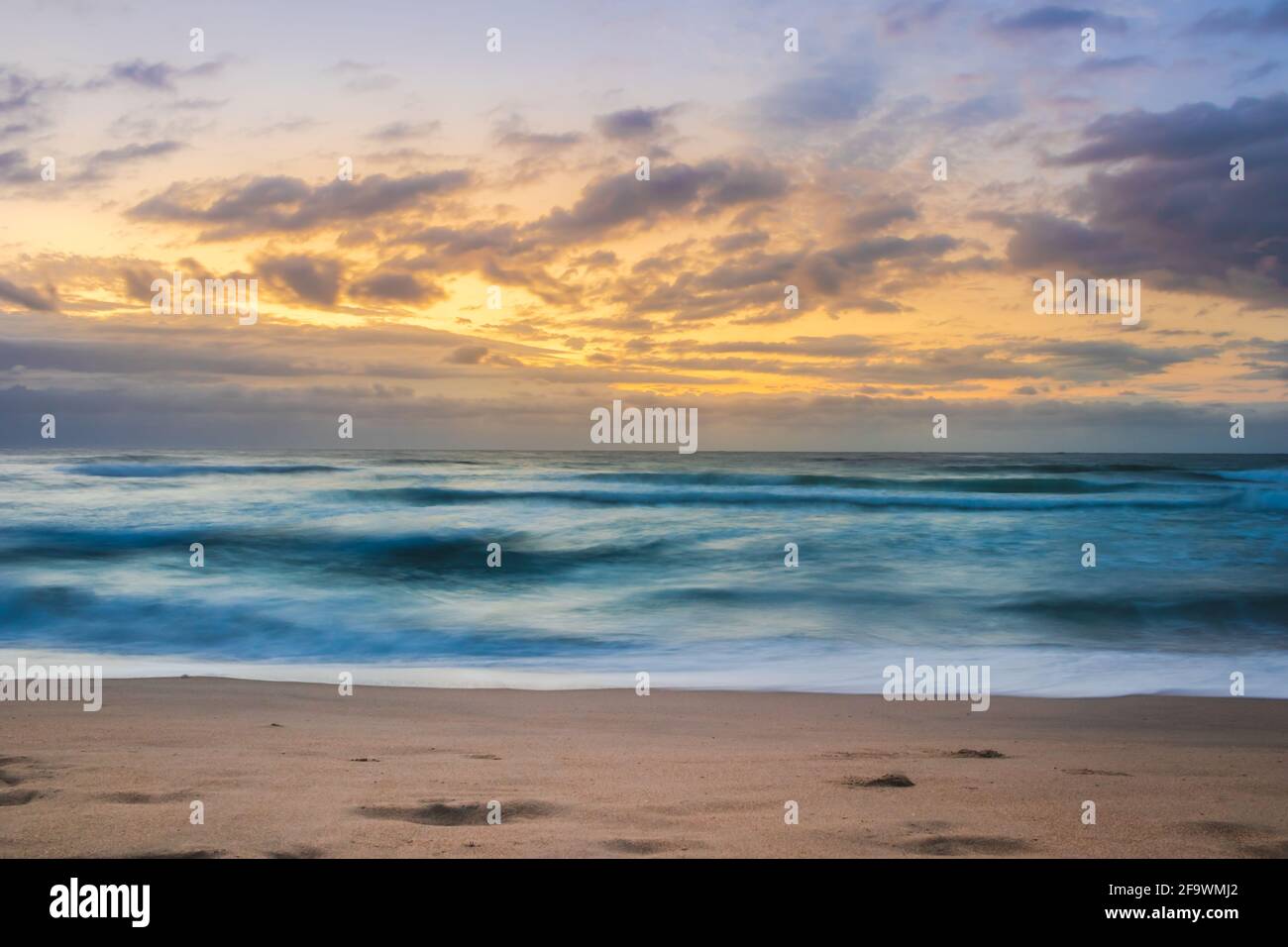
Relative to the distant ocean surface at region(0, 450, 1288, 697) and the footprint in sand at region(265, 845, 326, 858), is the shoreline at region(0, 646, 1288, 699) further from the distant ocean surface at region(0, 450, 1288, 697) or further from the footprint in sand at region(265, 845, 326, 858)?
the footprint in sand at region(265, 845, 326, 858)

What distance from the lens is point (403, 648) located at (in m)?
10.9

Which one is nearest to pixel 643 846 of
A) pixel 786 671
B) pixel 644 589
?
pixel 786 671

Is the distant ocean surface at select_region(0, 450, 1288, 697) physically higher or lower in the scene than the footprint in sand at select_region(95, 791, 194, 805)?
higher

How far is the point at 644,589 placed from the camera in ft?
50.7

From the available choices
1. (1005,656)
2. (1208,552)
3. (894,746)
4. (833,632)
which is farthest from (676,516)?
(894,746)

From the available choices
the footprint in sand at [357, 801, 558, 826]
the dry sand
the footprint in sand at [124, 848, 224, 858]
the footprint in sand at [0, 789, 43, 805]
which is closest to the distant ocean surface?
the dry sand

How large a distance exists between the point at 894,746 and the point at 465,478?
3713cm

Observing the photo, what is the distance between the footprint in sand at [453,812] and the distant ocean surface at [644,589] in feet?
13.5

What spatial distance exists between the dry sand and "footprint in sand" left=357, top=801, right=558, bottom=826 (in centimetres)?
2

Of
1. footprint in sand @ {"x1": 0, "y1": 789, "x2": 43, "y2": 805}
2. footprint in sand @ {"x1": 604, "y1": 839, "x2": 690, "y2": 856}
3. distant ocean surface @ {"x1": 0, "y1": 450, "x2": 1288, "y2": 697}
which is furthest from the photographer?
distant ocean surface @ {"x1": 0, "y1": 450, "x2": 1288, "y2": 697}

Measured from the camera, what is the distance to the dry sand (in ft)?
11.9

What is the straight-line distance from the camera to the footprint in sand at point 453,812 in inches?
152

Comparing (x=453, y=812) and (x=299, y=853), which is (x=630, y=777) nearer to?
(x=453, y=812)

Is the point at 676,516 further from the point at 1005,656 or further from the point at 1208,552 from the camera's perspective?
the point at 1005,656
